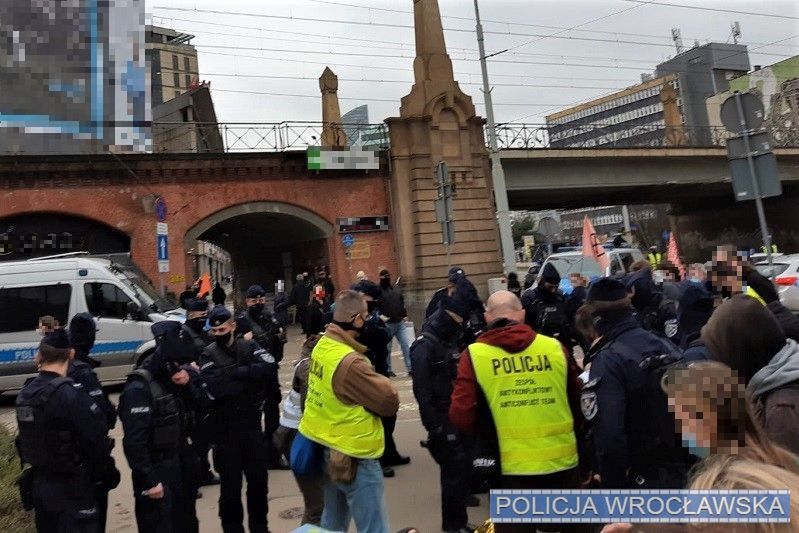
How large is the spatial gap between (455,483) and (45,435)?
2913 mm

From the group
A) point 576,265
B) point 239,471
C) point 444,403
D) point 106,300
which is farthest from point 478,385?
point 576,265

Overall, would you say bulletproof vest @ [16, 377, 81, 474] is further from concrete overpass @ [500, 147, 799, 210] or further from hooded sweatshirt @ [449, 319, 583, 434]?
concrete overpass @ [500, 147, 799, 210]

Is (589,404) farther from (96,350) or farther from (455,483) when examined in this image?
(96,350)

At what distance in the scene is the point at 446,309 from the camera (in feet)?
16.6

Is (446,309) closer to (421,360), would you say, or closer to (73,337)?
(421,360)

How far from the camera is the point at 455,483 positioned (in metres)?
4.93

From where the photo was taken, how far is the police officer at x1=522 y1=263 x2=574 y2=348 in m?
8.04

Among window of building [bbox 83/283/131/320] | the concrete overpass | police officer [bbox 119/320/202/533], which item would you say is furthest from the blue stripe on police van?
the concrete overpass

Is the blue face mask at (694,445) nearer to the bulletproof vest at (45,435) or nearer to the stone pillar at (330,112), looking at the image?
the bulletproof vest at (45,435)

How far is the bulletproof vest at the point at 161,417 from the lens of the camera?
4227 millimetres

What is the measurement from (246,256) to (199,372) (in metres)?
26.0

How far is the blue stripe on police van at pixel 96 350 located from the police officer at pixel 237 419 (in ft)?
25.6

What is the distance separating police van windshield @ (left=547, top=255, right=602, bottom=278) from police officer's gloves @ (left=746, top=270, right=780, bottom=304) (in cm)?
1209

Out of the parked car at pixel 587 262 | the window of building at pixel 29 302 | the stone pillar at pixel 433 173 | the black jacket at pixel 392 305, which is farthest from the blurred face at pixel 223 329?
the stone pillar at pixel 433 173
